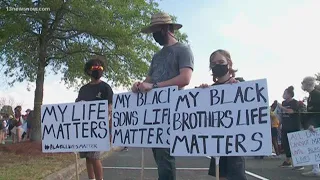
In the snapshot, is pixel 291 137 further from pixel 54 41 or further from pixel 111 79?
pixel 54 41

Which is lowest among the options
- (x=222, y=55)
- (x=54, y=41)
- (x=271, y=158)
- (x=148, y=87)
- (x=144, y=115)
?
(x=271, y=158)

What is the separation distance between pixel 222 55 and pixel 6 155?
734 centimetres

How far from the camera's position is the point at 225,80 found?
13.2 feet

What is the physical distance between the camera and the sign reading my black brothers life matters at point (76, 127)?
4.88m

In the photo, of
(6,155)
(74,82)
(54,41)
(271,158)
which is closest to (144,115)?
(6,155)

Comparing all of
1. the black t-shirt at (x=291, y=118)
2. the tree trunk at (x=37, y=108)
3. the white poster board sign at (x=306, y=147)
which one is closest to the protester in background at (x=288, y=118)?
the black t-shirt at (x=291, y=118)

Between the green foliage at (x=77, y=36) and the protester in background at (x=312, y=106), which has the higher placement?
the green foliage at (x=77, y=36)

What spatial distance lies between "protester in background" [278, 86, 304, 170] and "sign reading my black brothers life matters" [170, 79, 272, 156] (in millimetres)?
5652

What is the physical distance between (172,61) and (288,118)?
228 inches

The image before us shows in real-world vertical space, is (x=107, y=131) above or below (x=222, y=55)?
below

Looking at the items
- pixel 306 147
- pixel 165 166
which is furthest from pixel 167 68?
pixel 306 147

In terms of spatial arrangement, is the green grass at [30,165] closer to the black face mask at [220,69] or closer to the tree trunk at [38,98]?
the tree trunk at [38,98]

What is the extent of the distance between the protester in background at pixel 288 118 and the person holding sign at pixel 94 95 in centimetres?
519

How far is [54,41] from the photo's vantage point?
1268 cm
